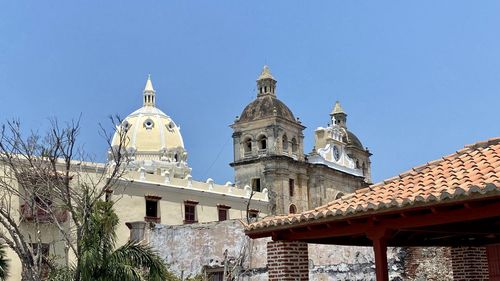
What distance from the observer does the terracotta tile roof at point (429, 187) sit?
8.59 m

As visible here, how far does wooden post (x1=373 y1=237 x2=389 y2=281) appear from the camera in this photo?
9633mm

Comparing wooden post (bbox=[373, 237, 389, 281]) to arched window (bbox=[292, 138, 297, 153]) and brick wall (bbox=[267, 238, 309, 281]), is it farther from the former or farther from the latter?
arched window (bbox=[292, 138, 297, 153])

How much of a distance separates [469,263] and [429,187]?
485 centimetres

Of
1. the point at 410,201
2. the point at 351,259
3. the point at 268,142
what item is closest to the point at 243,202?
the point at 268,142

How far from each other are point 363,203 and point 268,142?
3572 cm

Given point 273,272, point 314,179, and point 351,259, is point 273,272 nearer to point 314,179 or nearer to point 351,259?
point 351,259

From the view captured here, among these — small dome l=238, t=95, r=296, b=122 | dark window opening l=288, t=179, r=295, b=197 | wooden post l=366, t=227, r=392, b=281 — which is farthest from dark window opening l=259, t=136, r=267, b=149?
wooden post l=366, t=227, r=392, b=281

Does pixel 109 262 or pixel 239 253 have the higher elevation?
pixel 239 253

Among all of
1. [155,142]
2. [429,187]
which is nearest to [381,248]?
[429,187]

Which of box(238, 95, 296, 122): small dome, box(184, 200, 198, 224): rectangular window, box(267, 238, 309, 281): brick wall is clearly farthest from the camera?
box(238, 95, 296, 122): small dome

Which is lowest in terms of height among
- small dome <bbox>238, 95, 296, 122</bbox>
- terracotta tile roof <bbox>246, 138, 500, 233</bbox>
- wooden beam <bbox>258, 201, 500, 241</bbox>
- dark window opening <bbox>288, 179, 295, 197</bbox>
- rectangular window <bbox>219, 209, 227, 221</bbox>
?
wooden beam <bbox>258, 201, 500, 241</bbox>

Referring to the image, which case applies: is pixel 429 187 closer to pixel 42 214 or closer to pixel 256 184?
pixel 42 214

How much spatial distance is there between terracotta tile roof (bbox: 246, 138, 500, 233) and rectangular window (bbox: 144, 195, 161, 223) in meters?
24.0

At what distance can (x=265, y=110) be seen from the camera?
4700 cm
